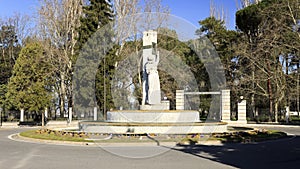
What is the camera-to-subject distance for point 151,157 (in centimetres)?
1302

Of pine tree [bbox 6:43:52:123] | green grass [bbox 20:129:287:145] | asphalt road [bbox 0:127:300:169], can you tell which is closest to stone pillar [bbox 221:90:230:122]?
green grass [bbox 20:129:287:145]

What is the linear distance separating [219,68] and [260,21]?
872cm

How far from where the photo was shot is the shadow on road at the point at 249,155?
1139 centimetres

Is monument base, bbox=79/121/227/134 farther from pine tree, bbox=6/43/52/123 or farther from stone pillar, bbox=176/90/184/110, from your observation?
stone pillar, bbox=176/90/184/110

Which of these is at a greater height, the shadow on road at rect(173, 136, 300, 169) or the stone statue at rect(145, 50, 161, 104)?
the stone statue at rect(145, 50, 161, 104)

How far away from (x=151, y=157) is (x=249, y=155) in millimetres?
3819

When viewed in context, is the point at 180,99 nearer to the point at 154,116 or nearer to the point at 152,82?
the point at 152,82

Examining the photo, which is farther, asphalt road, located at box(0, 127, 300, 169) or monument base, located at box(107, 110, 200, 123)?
monument base, located at box(107, 110, 200, 123)

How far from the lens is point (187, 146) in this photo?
1661cm

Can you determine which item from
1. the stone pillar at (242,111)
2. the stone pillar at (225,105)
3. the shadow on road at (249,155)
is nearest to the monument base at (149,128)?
the shadow on road at (249,155)

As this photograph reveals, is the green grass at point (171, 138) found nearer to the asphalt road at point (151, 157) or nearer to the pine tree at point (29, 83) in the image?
the asphalt road at point (151, 157)

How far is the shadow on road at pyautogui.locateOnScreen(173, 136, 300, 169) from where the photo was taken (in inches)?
448

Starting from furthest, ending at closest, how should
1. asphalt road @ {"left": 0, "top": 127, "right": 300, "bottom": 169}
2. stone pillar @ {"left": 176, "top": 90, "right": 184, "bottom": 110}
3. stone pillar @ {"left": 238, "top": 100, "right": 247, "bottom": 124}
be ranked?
stone pillar @ {"left": 176, "top": 90, "right": 184, "bottom": 110} < stone pillar @ {"left": 238, "top": 100, "right": 247, "bottom": 124} < asphalt road @ {"left": 0, "top": 127, "right": 300, "bottom": 169}

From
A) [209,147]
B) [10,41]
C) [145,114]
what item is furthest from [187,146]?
[10,41]
